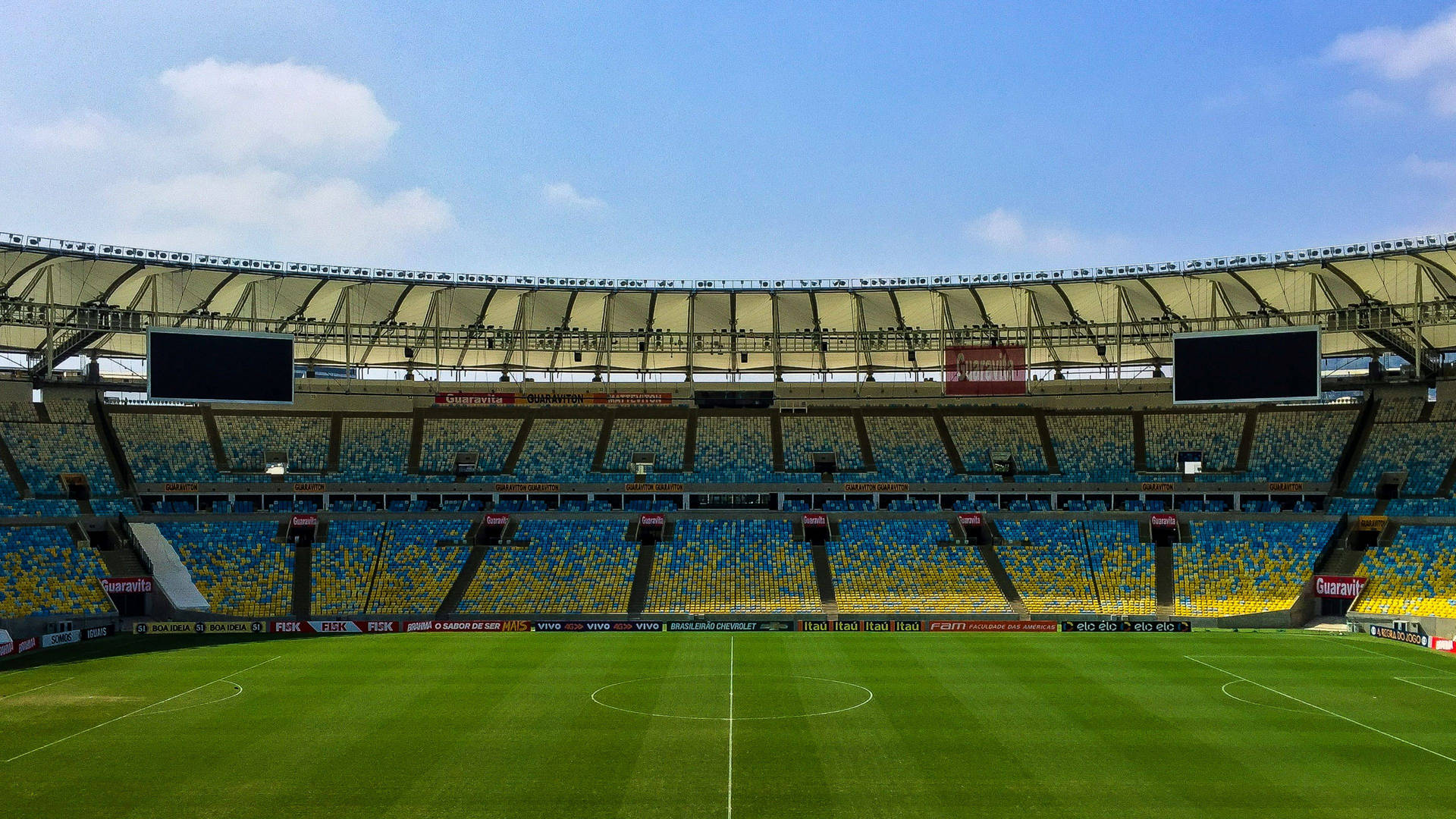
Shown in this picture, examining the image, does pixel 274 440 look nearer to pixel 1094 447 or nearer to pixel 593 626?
pixel 593 626

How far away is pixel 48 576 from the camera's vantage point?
50.7 metres

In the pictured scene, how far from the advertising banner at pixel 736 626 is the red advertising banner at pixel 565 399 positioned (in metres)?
21.7

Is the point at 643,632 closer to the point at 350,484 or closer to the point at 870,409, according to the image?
the point at 350,484

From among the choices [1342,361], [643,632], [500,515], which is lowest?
[643,632]

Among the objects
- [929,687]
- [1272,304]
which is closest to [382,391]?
[929,687]

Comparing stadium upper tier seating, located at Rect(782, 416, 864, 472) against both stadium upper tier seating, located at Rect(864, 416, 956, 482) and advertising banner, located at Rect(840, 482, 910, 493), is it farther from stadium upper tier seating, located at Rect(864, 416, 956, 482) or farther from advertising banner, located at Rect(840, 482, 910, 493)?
advertising banner, located at Rect(840, 482, 910, 493)

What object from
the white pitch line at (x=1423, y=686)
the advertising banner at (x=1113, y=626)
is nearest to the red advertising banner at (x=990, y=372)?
the advertising banner at (x=1113, y=626)

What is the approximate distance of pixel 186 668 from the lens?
3978 centimetres

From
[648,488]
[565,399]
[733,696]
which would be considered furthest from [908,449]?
[733,696]

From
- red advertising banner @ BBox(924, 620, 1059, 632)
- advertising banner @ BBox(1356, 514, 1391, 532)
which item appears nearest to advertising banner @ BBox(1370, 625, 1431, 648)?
advertising banner @ BBox(1356, 514, 1391, 532)

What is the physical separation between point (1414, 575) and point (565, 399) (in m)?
46.6

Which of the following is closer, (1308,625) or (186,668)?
(186,668)

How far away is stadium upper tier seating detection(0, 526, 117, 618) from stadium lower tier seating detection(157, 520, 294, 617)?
4.14 meters

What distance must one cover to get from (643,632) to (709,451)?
17.7 m
